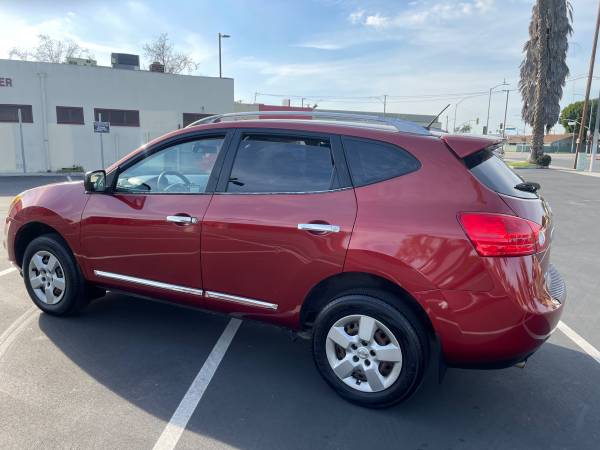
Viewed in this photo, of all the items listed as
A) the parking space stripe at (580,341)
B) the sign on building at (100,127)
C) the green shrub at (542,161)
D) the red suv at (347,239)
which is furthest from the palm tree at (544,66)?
the red suv at (347,239)

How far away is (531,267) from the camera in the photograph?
2711 mm

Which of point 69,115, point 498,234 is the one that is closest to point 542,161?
point 69,115

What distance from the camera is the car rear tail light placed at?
8.68ft

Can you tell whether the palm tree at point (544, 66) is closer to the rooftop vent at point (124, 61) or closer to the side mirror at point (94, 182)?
the rooftop vent at point (124, 61)

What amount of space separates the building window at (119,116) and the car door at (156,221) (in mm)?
21501

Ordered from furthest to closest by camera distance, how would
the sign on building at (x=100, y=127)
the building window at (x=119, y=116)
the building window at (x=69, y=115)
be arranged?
the building window at (x=119, y=116), the building window at (x=69, y=115), the sign on building at (x=100, y=127)

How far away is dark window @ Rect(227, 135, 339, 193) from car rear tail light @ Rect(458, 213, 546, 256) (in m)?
0.91

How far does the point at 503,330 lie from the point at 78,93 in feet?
80.2

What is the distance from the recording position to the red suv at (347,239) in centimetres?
271

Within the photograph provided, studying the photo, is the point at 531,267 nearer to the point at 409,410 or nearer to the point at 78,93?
the point at 409,410

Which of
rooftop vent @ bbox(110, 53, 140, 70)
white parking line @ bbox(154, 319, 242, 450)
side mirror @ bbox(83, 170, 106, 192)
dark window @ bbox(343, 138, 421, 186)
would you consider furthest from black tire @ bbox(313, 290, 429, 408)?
rooftop vent @ bbox(110, 53, 140, 70)

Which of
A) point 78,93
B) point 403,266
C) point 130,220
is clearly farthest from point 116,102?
point 403,266

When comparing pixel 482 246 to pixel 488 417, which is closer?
pixel 482 246

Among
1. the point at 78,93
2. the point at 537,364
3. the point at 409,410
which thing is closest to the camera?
the point at 409,410
